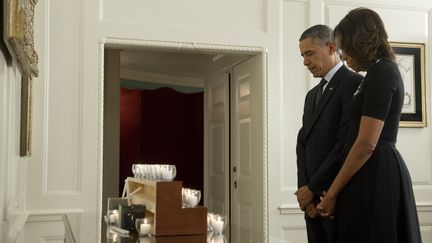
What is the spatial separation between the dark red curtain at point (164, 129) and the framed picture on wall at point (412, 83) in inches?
173

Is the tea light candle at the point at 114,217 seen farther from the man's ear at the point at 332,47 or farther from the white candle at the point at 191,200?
the man's ear at the point at 332,47

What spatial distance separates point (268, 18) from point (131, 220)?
2554 millimetres

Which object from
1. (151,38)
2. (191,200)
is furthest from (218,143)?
(191,200)

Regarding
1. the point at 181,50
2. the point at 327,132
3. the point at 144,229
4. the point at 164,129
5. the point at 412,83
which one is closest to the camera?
the point at 144,229

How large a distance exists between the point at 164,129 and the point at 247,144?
4.39m

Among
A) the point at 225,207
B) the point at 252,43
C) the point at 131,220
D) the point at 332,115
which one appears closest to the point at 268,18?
the point at 252,43

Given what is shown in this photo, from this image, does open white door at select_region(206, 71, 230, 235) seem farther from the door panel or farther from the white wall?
the white wall

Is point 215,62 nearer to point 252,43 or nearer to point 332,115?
point 252,43

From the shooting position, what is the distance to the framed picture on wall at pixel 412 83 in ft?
14.6

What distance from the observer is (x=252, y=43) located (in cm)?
419

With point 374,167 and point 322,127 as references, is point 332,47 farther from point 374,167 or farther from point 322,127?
point 374,167

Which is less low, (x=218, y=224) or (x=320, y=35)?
(x=320, y=35)

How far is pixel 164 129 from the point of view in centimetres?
879

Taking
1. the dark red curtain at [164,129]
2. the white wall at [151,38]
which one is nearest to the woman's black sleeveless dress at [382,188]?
the white wall at [151,38]
